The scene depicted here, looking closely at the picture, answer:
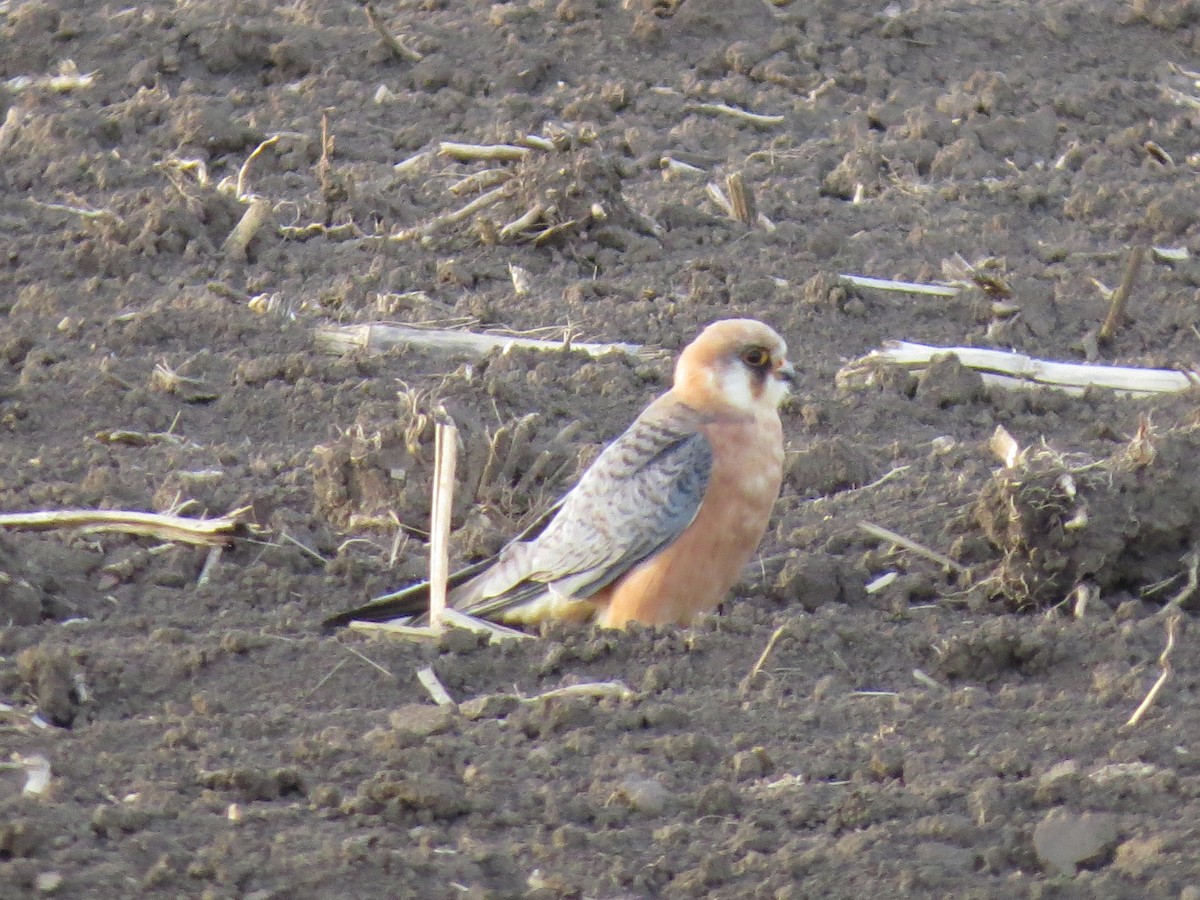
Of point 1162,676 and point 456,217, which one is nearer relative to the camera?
point 1162,676

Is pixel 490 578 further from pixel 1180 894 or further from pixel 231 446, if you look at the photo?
pixel 1180 894

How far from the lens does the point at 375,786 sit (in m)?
4.79

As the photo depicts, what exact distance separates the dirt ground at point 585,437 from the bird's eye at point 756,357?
0.72 m

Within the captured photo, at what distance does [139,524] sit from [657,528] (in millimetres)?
1893

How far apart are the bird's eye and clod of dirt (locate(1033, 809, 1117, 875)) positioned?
2.54m

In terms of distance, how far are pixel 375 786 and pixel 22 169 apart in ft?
22.6

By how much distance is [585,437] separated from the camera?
784 centimetres

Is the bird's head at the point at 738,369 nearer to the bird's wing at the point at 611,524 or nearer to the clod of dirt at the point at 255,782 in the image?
the bird's wing at the point at 611,524

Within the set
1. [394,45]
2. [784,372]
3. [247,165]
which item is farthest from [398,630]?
[394,45]

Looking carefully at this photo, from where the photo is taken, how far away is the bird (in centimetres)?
654

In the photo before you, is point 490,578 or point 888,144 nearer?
point 490,578

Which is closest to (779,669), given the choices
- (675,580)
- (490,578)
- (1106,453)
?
(675,580)

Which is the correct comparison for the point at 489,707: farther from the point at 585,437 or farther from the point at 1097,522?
the point at 585,437

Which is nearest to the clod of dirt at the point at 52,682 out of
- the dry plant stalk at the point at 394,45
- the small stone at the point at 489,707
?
the small stone at the point at 489,707
